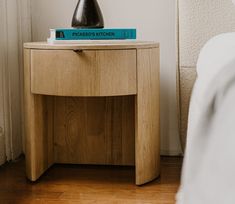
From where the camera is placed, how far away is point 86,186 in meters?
1.54

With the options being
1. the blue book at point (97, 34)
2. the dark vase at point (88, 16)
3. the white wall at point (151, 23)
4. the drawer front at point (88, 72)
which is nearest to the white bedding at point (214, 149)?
the drawer front at point (88, 72)

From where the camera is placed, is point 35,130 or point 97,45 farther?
point 35,130

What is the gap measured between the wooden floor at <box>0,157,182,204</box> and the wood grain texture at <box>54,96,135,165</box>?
0.15 feet

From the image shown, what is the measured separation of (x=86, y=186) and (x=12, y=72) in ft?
1.81

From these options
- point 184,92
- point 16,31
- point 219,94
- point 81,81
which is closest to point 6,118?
point 16,31

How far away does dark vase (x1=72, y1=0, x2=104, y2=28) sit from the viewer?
5.24ft

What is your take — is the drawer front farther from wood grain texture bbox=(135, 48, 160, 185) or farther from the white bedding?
the white bedding

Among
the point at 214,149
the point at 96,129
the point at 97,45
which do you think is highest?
the point at 97,45

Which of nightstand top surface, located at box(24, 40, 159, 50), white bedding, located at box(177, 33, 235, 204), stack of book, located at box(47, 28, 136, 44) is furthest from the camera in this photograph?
stack of book, located at box(47, 28, 136, 44)

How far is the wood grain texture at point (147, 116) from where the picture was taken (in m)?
1.47

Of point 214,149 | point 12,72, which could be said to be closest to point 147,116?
point 12,72

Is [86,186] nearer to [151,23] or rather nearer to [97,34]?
[97,34]


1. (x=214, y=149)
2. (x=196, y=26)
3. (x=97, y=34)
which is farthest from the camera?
(x=196, y=26)

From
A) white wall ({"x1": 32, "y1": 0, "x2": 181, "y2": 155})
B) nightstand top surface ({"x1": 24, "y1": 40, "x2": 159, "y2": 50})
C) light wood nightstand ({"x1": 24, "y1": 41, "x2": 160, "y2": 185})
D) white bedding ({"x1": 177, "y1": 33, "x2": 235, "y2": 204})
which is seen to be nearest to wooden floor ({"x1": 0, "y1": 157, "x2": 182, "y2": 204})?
light wood nightstand ({"x1": 24, "y1": 41, "x2": 160, "y2": 185})
